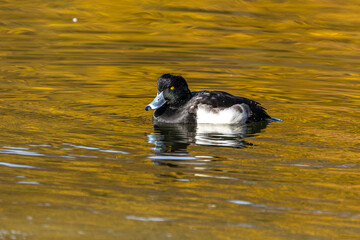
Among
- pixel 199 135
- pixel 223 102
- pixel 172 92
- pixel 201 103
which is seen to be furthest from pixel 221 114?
pixel 172 92

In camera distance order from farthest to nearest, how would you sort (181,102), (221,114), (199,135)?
(181,102), (221,114), (199,135)

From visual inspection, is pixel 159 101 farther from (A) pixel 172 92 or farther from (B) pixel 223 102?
(B) pixel 223 102

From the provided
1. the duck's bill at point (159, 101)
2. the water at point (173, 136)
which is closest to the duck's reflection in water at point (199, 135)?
the water at point (173, 136)

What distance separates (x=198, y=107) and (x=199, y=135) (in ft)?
2.47

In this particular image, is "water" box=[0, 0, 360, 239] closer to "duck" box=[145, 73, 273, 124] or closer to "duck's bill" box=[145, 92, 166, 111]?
"duck" box=[145, 73, 273, 124]

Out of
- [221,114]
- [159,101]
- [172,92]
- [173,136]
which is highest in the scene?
[172,92]

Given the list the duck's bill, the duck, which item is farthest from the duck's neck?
the duck's bill

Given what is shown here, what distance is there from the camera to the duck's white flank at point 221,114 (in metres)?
10.1

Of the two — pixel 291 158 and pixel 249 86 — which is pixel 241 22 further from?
pixel 291 158

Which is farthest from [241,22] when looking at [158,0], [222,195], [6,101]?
[222,195]

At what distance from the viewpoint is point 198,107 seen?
10172 mm

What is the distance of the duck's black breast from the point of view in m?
10.1

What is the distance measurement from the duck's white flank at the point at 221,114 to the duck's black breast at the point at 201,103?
51mm

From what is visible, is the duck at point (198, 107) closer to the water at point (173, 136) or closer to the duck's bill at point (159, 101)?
the duck's bill at point (159, 101)
